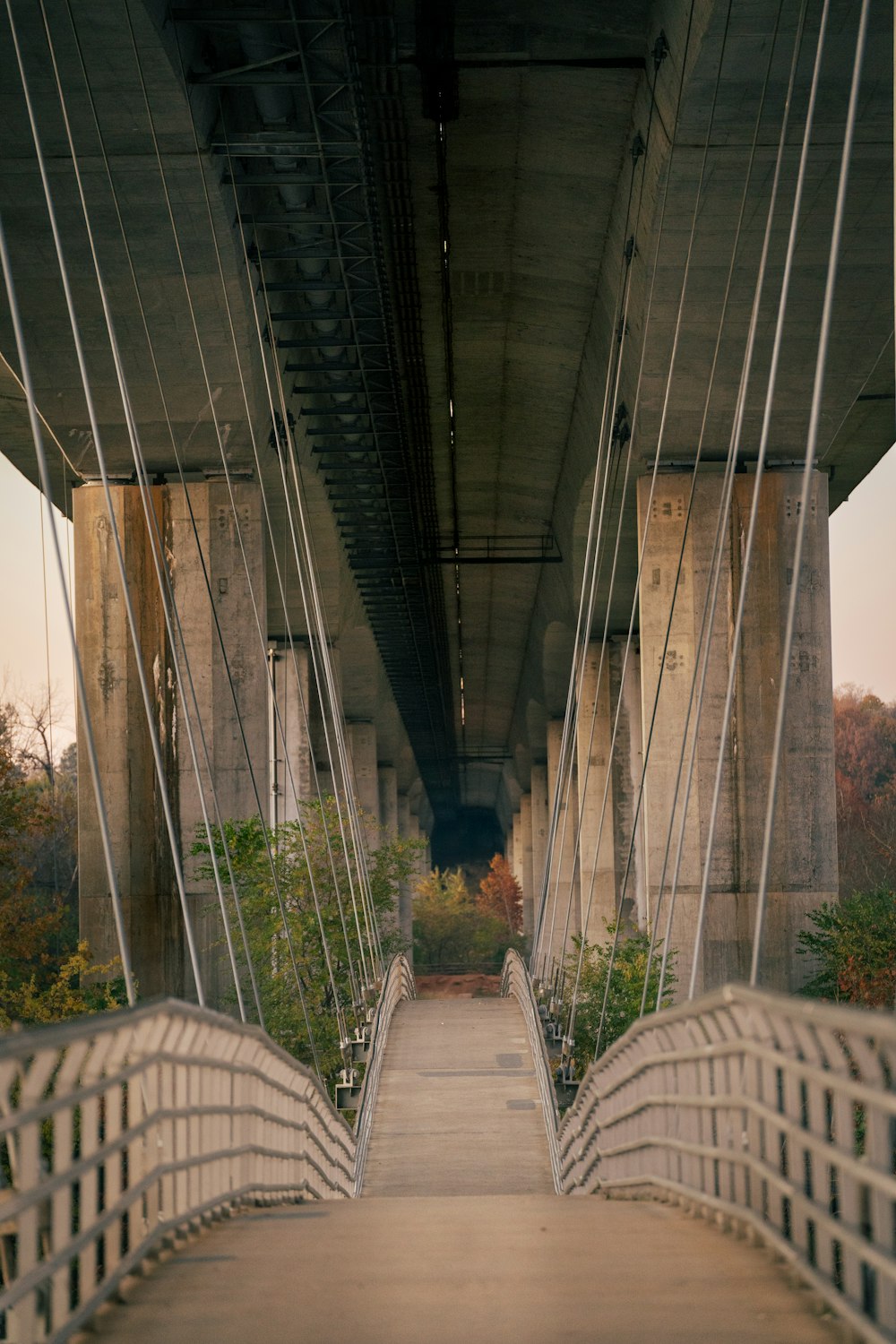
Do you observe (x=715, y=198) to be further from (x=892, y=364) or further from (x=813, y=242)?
(x=892, y=364)

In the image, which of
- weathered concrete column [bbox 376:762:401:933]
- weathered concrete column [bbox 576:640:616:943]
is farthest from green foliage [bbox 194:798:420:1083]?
weathered concrete column [bbox 376:762:401:933]

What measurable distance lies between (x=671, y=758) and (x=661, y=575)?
3.00m

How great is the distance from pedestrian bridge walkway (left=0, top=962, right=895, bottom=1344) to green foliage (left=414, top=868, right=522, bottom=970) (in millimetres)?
59127

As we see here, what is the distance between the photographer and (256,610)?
928 inches

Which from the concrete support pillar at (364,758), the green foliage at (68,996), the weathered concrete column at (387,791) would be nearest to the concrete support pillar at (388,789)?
the weathered concrete column at (387,791)

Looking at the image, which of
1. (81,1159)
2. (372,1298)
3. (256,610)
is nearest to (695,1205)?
(372,1298)

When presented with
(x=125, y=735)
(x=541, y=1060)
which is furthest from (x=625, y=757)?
(x=541, y=1060)

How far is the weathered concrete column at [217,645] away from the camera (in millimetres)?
25359

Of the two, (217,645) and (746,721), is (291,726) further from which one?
(746,721)

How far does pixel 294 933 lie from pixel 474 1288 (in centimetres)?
2072

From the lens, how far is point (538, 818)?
65.8 metres

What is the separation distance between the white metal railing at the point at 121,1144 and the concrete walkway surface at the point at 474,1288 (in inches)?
8.6

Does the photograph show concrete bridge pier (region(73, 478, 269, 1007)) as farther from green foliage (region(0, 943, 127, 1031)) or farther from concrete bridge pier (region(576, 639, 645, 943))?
concrete bridge pier (region(576, 639, 645, 943))

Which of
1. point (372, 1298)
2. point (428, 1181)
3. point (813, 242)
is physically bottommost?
point (428, 1181)
